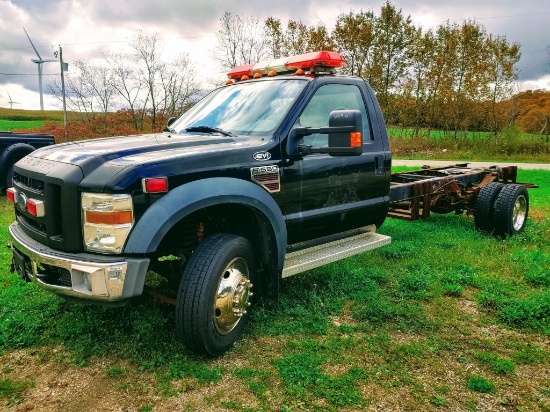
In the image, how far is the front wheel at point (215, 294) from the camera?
9.91 ft

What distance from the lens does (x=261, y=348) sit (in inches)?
134

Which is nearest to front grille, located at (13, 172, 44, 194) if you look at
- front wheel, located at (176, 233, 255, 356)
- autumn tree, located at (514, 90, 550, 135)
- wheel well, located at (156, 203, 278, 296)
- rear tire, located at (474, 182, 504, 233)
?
wheel well, located at (156, 203, 278, 296)

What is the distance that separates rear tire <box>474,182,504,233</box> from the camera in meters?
6.45

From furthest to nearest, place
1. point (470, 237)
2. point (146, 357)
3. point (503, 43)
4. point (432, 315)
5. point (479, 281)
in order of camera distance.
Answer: point (503, 43) → point (470, 237) → point (479, 281) → point (432, 315) → point (146, 357)

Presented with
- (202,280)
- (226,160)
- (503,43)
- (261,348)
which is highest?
(503,43)

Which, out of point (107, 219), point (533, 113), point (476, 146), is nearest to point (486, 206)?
point (107, 219)

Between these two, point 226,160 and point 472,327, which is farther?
point 472,327

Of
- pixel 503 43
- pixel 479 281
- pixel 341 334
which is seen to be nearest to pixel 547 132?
pixel 503 43

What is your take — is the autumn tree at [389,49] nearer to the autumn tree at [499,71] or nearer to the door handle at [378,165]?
the autumn tree at [499,71]

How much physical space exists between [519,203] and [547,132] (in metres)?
21.2

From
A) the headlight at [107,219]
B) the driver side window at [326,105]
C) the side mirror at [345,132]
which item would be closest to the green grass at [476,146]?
the driver side window at [326,105]

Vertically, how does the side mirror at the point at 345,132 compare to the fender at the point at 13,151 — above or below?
above

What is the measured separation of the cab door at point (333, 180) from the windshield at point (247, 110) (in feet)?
0.65

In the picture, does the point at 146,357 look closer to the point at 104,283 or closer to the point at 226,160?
the point at 104,283
